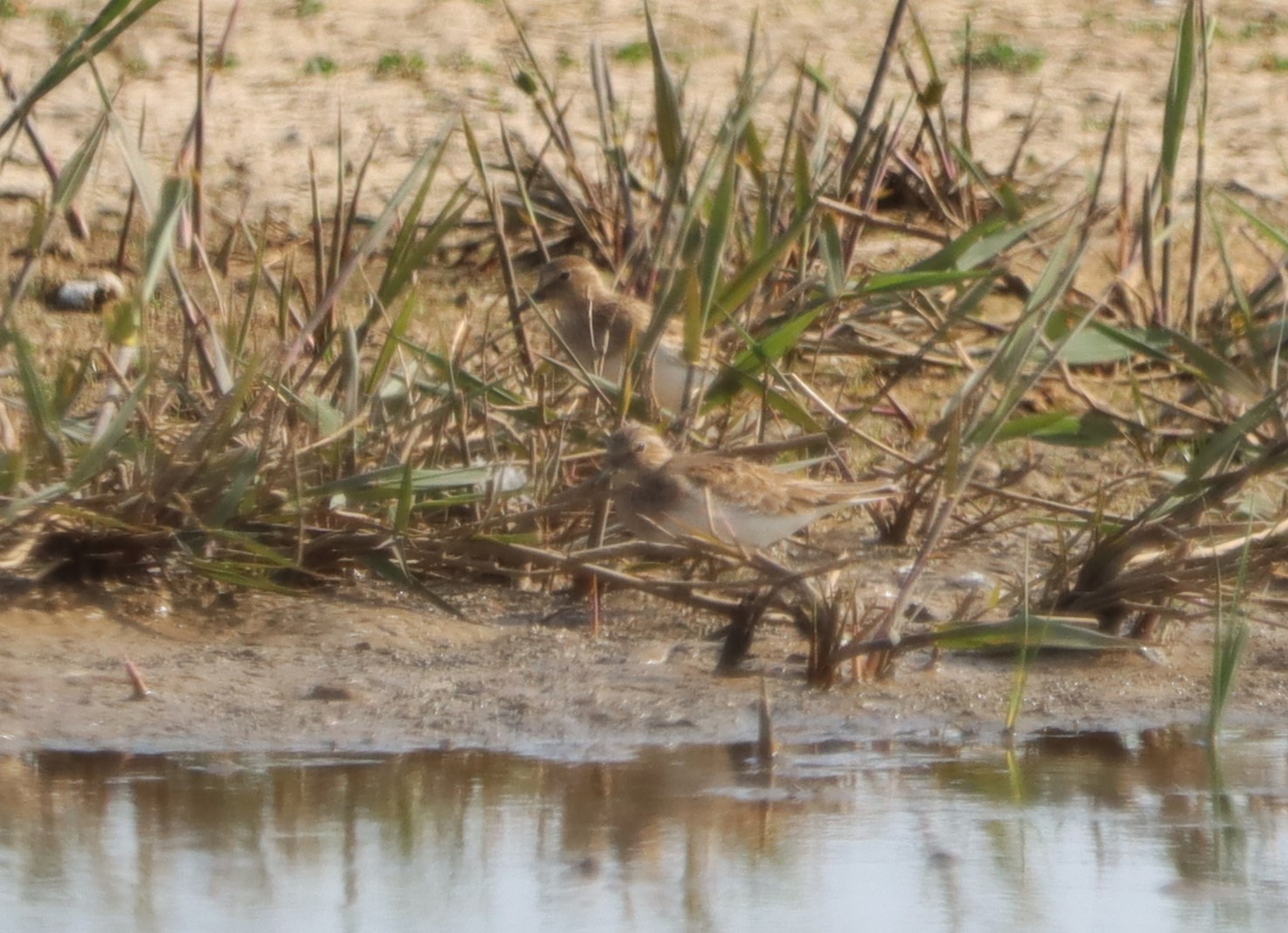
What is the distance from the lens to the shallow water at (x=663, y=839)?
3.52 metres

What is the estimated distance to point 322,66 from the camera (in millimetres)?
8859

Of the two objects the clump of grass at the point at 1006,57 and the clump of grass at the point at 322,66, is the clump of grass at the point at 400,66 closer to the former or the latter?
the clump of grass at the point at 322,66

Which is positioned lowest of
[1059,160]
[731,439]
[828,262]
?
[731,439]

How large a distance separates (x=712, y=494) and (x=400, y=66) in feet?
14.0

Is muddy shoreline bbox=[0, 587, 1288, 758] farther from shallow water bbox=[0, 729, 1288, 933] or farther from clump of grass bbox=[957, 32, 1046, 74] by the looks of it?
clump of grass bbox=[957, 32, 1046, 74]

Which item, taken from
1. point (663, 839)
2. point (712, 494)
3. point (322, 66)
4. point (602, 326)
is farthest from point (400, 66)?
point (663, 839)

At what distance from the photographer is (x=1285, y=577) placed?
215 inches

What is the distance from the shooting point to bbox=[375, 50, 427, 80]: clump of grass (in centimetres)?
892

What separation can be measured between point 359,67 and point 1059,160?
107 inches

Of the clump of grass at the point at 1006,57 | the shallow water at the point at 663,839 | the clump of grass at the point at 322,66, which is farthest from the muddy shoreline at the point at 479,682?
the clump of grass at the point at 1006,57

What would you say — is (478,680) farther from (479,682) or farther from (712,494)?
(712,494)

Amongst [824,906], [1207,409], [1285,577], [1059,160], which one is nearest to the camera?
[824,906]

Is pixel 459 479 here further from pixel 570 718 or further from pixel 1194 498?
pixel 1194 498

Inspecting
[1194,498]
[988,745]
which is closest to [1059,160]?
[1194,498]
